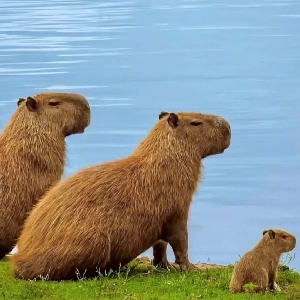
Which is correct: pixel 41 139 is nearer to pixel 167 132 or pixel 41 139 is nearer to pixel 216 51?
pixel 167 132

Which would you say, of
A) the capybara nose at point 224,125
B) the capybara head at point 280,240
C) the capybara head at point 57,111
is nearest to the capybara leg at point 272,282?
the capybara head at point 280,240

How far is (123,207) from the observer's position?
1291cm

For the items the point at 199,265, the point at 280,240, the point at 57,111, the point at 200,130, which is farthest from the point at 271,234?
the point at 57,111

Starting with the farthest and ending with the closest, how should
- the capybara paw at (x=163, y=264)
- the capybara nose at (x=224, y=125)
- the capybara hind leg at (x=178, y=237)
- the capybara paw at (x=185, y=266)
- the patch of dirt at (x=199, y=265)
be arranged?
the patch of dirt at (x=199, y=265), the capybara nose at (x=224, y=125), the capybara paw at (x=163, y=264), the capybara paw at (x=185, y=266), the capybara hind leg at (x=178, y=237)

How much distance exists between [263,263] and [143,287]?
1.09 meters

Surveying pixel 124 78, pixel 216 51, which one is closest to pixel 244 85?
pixel 124 78

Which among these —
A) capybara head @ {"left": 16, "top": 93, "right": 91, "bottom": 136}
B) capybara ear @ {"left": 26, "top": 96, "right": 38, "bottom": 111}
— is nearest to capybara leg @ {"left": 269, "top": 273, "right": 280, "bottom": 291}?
capybara head @ {"left": 16, "top": 93, "right": 91, "bottom": 136}

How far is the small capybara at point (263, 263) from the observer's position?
477 inches

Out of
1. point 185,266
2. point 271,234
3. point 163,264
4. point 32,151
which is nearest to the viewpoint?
point 271,234

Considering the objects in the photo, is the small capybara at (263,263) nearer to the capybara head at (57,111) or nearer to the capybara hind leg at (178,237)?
the capybara hind leg at (178,237)

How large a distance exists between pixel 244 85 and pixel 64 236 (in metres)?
62.8

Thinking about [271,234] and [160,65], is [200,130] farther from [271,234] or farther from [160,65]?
[160,65]

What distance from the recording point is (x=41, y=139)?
556 inches

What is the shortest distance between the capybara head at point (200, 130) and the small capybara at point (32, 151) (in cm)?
110
